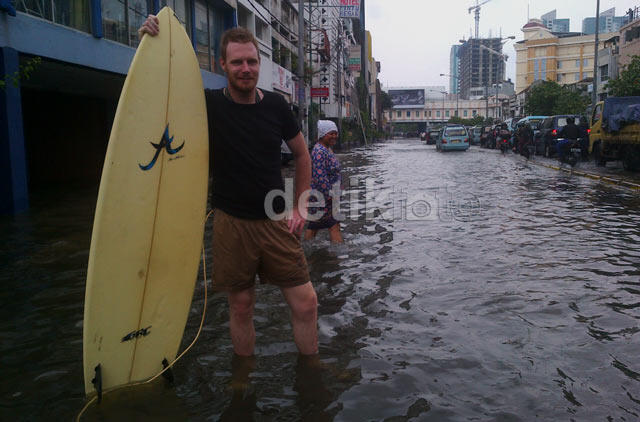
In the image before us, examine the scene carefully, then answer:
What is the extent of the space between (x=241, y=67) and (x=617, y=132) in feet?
56.7

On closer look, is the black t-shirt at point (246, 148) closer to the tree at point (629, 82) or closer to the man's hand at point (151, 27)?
the man's hand at point (151, 27)

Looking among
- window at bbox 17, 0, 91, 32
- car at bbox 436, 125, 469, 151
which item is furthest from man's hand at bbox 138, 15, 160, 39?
car at bbox 436, 125, 469, 151

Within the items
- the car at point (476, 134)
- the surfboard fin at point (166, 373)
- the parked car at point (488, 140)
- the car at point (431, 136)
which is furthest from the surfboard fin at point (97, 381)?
the car at point (431, 136)

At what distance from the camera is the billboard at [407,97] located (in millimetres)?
161000

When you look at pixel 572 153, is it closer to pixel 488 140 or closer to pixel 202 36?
pixel 202 36

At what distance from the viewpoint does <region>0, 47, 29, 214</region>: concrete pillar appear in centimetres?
969

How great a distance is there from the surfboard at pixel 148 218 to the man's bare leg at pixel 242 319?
27 centimetres

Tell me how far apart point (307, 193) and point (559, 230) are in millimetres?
5847

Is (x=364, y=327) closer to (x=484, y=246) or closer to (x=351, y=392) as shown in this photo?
(x=351, y=392)

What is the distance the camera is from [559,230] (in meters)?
7.99

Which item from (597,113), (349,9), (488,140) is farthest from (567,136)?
(349,9)

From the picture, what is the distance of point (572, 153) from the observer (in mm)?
19750

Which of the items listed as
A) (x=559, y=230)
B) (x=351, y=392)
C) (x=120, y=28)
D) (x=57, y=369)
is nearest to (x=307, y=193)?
(x=351, y=392)

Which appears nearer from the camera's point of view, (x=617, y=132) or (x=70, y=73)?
(x=70, y=73)
